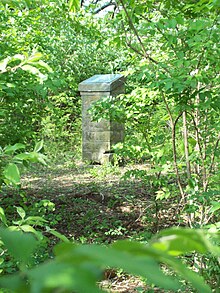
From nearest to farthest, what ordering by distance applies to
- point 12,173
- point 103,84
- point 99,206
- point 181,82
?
point 12,173
point 181,82
point 99,206
point 103,84

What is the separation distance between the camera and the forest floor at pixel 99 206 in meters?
4.37

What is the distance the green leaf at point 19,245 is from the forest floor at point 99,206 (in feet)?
9.79

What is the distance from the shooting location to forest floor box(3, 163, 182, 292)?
14.3ft

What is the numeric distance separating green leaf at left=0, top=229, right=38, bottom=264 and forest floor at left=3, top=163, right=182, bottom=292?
298 centimetres

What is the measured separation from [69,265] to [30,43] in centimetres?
486

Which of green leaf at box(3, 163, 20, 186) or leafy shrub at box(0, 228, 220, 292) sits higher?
leafy shrub at box(0, 228, 220, 292)

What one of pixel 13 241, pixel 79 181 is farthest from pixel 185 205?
pixel 79 181

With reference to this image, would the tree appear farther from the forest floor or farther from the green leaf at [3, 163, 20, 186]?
the green leaf at [3, 163, 20, 186]

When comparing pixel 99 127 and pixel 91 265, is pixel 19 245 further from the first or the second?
pixel 99 127

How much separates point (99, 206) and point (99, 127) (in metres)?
2.79

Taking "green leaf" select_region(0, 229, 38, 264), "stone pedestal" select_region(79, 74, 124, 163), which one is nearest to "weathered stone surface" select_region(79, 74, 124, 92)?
"stone pedestal" select_region(79, 74, 124, 163)

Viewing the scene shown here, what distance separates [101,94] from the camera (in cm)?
827

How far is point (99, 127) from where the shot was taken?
8406 millimetres

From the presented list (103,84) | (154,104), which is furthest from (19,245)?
(103,84)
